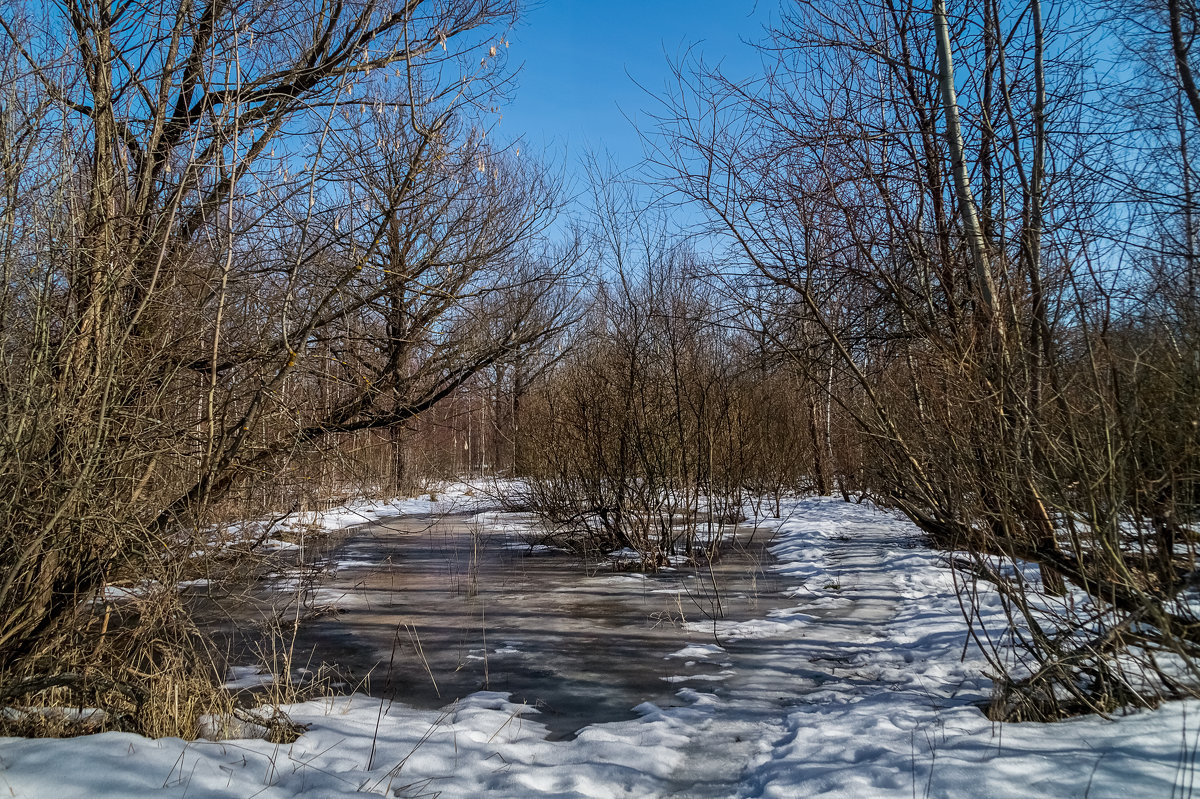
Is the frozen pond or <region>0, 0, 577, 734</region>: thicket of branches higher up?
<region>0, 0, 577, 734</region>: thicket of branches

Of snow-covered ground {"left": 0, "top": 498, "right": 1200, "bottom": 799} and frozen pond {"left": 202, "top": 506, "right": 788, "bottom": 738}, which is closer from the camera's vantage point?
snow-covered ground {"left": 0, "top": 498, "right": 1200, "bottom": 799}

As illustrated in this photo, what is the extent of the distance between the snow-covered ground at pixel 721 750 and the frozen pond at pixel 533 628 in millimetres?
247

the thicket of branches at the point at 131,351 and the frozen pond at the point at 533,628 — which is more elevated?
the thicket of branches at the point at 131,351

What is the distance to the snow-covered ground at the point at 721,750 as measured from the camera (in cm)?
278

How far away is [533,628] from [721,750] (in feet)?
10.1

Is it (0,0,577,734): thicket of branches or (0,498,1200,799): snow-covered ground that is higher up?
(0,0,577,734): thicket of branches

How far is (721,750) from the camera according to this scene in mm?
3621

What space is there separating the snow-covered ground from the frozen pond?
247 millimetres

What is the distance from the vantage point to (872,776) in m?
3.02

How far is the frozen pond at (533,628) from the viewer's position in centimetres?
474

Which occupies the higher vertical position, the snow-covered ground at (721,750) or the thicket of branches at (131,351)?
the thicket of branches at (131,351)

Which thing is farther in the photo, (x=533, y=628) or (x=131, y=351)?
(x=533, y=628)

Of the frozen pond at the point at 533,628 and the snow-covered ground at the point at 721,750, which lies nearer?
the snow-covered ground at the point at 721,750

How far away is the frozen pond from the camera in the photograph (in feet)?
15.6
